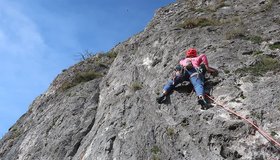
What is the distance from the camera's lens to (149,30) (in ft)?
60.3

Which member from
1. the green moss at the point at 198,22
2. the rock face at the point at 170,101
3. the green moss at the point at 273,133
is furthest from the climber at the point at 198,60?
the green moss at the point at 273,133

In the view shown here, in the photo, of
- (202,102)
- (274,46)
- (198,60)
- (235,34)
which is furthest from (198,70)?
(235,34)

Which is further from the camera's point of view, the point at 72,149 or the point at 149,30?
the point at 149,30

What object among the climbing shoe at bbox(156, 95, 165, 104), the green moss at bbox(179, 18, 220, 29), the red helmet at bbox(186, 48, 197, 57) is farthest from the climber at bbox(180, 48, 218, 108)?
the green moss at bbox(179, 18, 220, 29)

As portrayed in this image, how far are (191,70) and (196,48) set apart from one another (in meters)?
1.80

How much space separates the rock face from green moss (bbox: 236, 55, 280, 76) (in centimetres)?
3

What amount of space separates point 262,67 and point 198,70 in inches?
67.1

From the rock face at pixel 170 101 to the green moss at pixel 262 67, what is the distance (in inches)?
1.0

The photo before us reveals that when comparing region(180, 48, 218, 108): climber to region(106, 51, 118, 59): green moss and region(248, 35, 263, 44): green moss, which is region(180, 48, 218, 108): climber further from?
region(106, 51, 118, 59): green moss

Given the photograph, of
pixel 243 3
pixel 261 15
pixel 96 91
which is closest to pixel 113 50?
pixel 96 91

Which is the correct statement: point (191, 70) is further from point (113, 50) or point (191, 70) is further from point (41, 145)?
point (113, 50)

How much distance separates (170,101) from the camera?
40.2 feet

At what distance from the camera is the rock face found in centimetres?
1000

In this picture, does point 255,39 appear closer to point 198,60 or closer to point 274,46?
point 274,46
